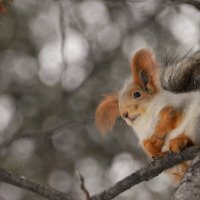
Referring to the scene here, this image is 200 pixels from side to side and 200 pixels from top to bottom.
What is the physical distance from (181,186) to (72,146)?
156 inches

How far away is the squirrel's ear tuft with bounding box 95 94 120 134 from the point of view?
2.94 m

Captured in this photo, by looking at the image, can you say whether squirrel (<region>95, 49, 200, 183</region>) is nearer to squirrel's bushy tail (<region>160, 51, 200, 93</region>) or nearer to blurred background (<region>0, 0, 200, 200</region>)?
squirrel's bushy tail (<region>160, 51, 200, 93</region>)

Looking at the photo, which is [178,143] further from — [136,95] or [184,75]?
[136,95]

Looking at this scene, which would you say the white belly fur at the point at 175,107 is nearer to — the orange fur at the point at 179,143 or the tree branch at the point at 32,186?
the orange fur at the point at 179,143

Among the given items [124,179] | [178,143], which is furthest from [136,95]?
[124,179]

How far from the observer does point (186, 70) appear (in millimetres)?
2549

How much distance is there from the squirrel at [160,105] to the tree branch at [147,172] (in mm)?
38

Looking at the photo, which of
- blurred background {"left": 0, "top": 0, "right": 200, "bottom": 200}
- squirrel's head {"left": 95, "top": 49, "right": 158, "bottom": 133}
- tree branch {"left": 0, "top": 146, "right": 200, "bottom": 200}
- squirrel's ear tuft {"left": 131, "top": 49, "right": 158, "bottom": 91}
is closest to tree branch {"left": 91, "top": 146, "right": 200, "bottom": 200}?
tree branch {"left": 0, "top": 146, "right": 200, "bottom": 200}

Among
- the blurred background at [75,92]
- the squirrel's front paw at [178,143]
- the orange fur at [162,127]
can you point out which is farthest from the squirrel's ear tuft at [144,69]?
the blurred background at [75,92]

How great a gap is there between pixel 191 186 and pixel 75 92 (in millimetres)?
3798

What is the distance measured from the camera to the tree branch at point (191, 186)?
1.93m

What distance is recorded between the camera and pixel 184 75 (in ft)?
8.29

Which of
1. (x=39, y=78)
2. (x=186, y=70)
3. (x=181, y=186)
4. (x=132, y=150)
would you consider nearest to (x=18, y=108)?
(x=39, y=78)

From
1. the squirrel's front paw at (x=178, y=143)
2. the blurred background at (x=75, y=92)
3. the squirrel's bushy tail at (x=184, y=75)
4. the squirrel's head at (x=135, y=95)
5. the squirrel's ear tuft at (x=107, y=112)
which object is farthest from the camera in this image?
the blurred background at (x=75, y=92)
